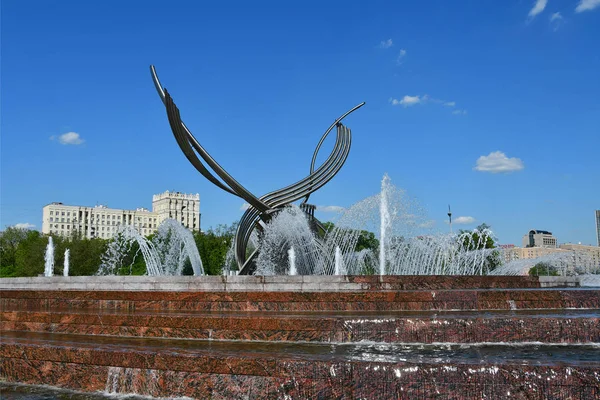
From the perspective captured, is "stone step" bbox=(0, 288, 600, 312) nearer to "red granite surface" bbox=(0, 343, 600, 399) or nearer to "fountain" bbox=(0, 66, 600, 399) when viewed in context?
"fountain" bbox=(0, 66, 600, 399)

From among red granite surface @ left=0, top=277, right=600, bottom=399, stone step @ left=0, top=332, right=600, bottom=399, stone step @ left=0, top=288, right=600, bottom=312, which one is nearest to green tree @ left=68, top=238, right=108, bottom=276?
red granite surface @ left=0, top=277, right=600, bottom=399

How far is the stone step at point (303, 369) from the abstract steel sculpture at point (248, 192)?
881 centimetres

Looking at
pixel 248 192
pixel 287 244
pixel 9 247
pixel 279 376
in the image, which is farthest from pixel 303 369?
pixel 9 247

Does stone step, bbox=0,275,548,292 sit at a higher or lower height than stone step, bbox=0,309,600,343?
higher

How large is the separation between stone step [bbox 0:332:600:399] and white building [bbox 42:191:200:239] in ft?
331

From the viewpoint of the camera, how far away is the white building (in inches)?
4299

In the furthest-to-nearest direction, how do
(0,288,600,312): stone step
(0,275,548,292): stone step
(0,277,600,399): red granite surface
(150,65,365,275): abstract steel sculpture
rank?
(150,65,365,275): abstract steel sculpture
(0,275,548,292): stone step
(0,288,600,312): stone step
(0,277,600,399): red granite surface

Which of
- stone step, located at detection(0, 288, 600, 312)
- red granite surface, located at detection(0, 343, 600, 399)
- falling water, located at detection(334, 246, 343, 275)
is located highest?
falling water, located at detection(334, 246, 343, 275)

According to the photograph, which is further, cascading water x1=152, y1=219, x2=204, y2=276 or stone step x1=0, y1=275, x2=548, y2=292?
cascading water x1=152, y1=219, x2=204, y2=276

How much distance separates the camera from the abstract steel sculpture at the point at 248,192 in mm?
14727

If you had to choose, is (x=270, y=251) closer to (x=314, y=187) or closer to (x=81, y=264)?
(x=314, y=187)

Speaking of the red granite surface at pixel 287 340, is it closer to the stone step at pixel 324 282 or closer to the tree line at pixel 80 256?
the stone step at pixel 324 282

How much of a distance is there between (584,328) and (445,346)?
157 centimetres

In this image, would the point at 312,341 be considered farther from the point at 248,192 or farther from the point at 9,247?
the point at 9,247
